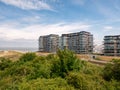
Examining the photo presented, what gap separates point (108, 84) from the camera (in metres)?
24.2

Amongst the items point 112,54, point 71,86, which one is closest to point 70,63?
point 71,86

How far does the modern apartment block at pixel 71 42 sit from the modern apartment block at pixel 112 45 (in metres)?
14.0

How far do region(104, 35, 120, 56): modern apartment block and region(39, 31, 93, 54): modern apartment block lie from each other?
1399cm

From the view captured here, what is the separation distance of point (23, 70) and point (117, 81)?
16.9m

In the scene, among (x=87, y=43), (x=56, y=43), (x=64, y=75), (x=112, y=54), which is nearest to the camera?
(x=64, y=75)

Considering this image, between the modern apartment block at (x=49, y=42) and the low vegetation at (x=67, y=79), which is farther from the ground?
the modern apartment block at (x=49, y=42)

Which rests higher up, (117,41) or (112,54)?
(117,41)

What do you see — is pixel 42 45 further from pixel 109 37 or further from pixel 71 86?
pixel 71 86

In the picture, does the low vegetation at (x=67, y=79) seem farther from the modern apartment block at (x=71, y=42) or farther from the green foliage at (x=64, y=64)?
the modern apartment block at (x=71, y=42)

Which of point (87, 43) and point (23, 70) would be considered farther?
point (87, 43)

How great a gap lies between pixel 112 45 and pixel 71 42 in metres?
27.5

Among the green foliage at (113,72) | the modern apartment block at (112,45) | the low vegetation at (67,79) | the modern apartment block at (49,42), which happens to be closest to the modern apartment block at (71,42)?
the modern apartment block at (49,42)

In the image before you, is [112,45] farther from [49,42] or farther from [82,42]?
[49,42]

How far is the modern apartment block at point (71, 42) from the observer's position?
10969cm
